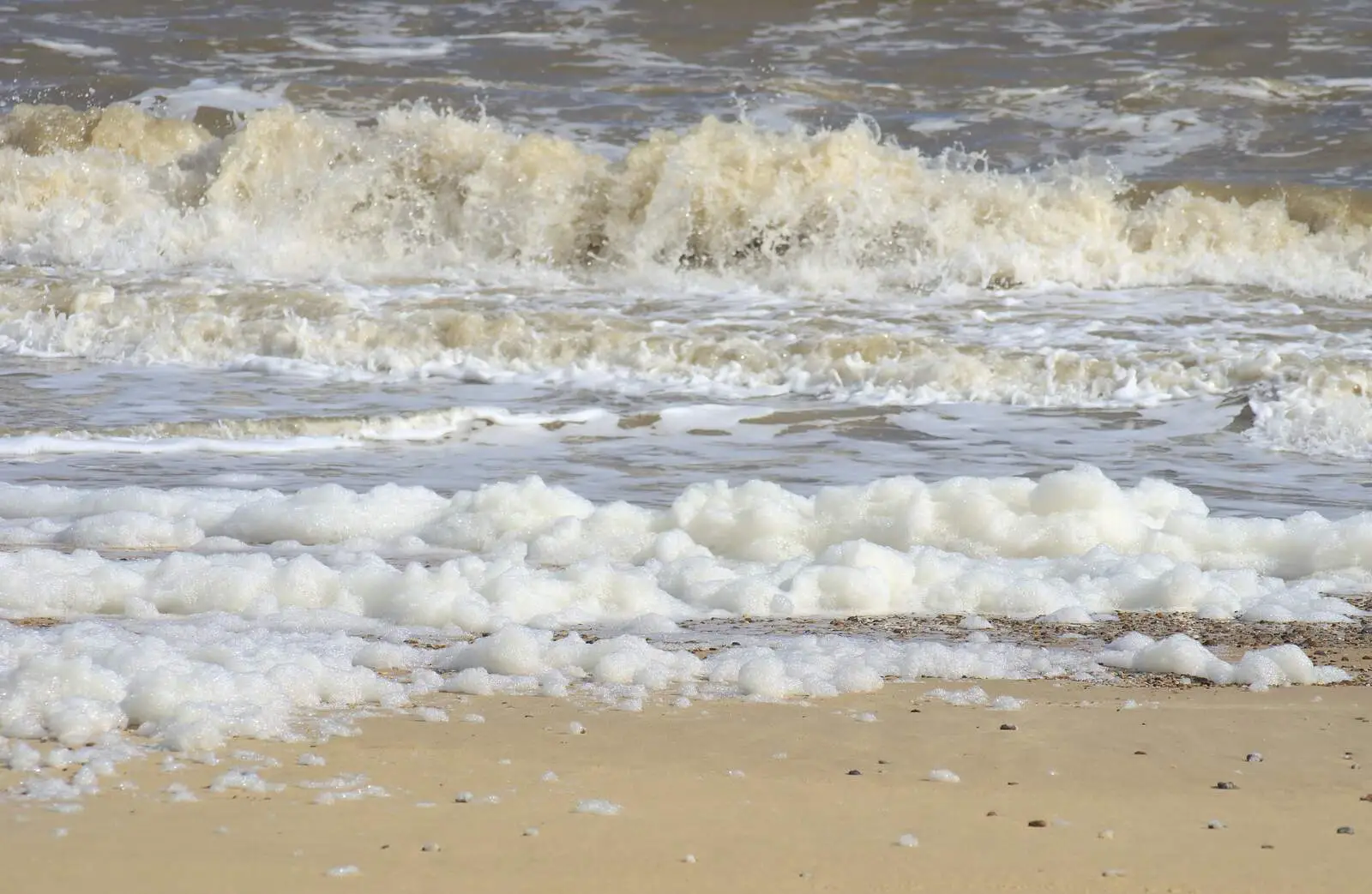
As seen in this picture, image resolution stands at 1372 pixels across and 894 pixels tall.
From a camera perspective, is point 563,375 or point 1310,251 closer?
point 563,375

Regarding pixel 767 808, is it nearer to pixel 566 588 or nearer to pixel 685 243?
pixel 566 588

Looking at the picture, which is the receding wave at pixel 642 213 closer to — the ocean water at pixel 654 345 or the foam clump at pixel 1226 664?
the ocean water at pixel 654 345

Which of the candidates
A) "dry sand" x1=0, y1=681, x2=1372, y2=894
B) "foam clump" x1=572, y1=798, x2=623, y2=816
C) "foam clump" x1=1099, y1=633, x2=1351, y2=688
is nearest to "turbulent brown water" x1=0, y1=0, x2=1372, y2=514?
"foam clump" x1=1099, y1=633, x2=1351, y2=688

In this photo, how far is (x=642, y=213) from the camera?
1332 cm

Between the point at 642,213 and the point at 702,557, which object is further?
the point at 642,213

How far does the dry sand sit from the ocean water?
261 mm

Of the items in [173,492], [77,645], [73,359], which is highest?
[77,645]

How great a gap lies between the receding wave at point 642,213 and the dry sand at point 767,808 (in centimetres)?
902

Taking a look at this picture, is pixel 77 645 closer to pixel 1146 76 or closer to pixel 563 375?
→ pixel 563 375

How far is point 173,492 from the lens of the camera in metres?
5.43

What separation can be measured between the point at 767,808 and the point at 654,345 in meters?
7.43

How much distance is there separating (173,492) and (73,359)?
16.5 feet

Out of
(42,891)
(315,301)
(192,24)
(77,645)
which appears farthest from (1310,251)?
(192,24)

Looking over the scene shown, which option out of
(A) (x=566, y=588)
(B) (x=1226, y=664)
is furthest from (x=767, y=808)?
(A) (x=566, y=588)
